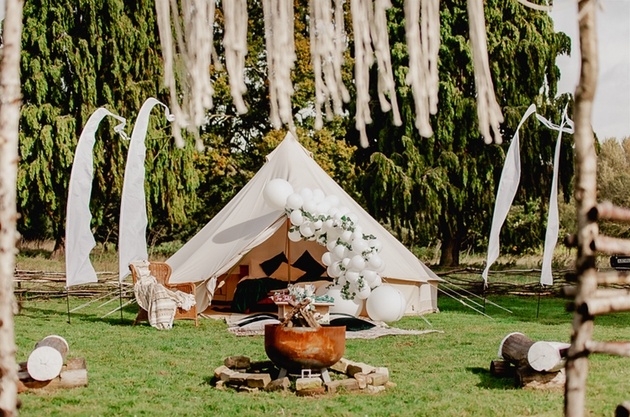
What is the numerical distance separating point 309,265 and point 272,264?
50 cm

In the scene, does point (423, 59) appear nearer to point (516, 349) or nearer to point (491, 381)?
point (516, 349)

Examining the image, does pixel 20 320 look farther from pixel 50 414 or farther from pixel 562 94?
pixel 562 94

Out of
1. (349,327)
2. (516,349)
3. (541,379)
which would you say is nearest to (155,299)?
(349,327)

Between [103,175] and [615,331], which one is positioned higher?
[103,175]

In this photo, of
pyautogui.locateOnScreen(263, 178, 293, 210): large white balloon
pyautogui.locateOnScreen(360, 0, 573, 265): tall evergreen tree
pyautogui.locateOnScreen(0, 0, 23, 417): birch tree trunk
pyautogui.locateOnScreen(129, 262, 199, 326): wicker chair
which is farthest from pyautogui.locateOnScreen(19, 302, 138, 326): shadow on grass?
pyautogui.locateOnScreen(0, 0, 23, 417): birch tree trunk

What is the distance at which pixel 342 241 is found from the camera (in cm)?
936

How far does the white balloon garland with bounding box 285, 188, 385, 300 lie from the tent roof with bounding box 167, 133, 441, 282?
2.24 feet

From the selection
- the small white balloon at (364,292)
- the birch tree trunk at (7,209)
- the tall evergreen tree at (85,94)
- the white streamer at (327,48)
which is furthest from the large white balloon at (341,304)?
the birch tree trunk at (7,209)

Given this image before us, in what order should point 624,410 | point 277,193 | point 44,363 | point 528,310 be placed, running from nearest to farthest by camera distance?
point 624,410
point 44,363
point 277,193
point 528,310

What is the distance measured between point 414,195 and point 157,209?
17.0 feet

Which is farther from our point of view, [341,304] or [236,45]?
[341,304]

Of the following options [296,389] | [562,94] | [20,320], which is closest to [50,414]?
[296,389]

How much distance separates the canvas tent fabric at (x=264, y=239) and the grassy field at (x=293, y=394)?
17.5 inches

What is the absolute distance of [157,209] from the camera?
17.4 m
